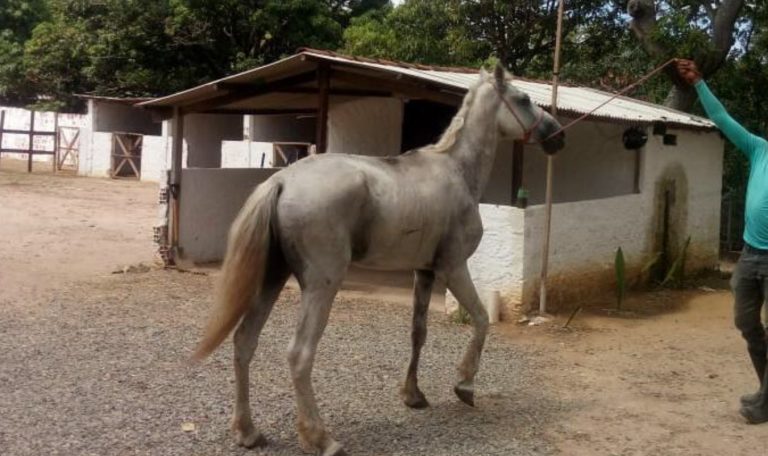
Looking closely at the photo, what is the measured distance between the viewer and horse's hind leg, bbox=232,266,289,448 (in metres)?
4.85

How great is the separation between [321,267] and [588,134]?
8.63 m

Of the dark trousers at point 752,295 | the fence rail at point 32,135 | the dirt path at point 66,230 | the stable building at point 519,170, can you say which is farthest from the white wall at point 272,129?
the dark trousers at point 752,295

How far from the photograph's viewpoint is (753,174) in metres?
5.65

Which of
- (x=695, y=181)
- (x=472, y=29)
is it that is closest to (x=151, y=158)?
(x=472, y=29)

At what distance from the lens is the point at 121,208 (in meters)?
19.3

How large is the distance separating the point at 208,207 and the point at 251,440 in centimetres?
802

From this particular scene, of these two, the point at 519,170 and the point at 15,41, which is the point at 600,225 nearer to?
the point at 519,170

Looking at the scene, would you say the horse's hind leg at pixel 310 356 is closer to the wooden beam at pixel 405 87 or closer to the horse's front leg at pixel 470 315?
the horse's front leg at pixel 470 315

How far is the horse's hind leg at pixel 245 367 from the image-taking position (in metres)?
4.85

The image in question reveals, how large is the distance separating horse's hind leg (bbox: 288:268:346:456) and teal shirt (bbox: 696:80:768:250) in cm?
275

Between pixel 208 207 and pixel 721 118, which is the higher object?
pixel 721 118

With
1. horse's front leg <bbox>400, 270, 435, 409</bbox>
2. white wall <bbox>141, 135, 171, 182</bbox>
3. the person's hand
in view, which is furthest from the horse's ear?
white wall <bbox>141, 135, 171, 182</bbox>

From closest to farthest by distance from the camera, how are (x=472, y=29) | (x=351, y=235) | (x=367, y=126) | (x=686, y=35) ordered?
(x=351, y=235) < (x=367, y=126) < (x=686, y=35) < (x=472, y=29)

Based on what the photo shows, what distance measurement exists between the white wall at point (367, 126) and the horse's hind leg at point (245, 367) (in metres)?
9.01
